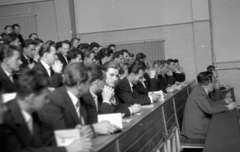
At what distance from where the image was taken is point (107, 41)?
1283cm

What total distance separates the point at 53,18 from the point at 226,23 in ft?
21.2

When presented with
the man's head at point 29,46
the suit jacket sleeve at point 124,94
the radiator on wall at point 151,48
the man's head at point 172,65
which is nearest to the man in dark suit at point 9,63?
the suit jacket sleeve at point 124,94

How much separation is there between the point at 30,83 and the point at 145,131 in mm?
2260

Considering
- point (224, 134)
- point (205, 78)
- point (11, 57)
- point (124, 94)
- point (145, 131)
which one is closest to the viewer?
point (11, 57)

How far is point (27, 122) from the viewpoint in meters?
2.36

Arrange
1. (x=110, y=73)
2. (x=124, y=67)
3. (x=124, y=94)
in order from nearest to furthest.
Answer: (x=110, y=73)
(x=124, y=94)
(x=124, y=67)

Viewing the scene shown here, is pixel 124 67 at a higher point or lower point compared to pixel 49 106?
higher

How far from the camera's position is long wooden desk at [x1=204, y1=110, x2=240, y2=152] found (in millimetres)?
4457

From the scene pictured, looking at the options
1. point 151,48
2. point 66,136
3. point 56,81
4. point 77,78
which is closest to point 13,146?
point 66,136

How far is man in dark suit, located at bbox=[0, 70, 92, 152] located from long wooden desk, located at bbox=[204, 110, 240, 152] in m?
2.75

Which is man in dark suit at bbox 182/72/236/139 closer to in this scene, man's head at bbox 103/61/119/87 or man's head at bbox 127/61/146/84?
man's head at bbox 127/61/146/84

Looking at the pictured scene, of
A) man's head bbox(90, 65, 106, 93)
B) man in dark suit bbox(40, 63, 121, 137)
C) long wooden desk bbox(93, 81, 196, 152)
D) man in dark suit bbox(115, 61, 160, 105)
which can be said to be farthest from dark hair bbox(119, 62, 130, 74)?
man in dark suit bbox(40, 63, 121, 137)

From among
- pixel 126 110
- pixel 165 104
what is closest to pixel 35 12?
pixel 165 104

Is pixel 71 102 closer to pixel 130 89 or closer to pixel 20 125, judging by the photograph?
pixel 20 125
